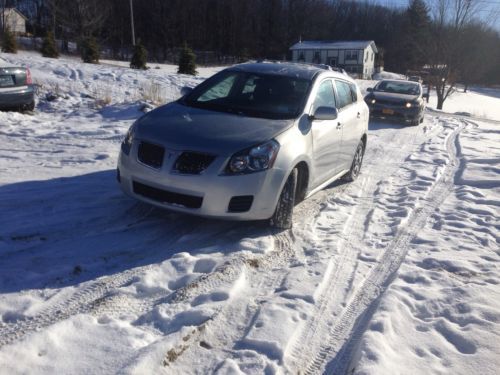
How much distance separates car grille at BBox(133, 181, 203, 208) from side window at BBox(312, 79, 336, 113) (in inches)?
73.6

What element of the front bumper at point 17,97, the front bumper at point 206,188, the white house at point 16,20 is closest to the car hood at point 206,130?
the front bumper at point 206,188

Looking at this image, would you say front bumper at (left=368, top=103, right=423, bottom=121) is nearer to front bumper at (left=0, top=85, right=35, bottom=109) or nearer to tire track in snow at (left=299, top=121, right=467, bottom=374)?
tire track in snow at (left=299, top=121, right=467, bottom=374)

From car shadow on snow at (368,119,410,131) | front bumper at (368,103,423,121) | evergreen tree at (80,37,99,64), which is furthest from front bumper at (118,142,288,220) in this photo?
evergreen tree at (80,37,99,64)

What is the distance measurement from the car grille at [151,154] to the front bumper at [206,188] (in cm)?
5

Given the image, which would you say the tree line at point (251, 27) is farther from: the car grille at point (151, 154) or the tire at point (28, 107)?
the car grille at point (151, 154)

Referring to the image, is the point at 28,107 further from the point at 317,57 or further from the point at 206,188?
the point at 317,57

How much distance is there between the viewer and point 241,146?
4.39 m

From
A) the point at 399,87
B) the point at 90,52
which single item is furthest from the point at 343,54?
the point at 399,87

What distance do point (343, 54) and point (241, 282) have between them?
66.6 metres

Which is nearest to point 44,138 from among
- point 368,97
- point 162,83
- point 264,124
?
point 264,124

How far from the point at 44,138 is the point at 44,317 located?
19.4 ft

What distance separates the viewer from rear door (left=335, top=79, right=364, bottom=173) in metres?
6.33

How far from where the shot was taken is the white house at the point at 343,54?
6450 centimetres

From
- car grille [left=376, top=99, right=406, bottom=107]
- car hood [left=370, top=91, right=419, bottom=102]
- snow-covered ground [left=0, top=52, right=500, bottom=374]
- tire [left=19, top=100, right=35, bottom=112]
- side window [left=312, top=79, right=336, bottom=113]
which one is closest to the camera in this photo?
snow-covered ground [left=0, top=52, right=500, bottom=374]
